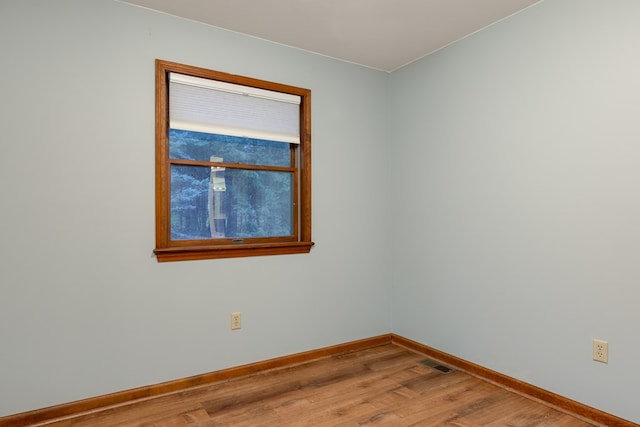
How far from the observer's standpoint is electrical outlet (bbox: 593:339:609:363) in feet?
6.74

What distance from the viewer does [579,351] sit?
85.3 inches

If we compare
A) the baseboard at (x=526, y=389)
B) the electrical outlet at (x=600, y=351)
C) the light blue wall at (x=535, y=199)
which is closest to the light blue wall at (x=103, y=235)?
the baseboard at (x=526, y=389)

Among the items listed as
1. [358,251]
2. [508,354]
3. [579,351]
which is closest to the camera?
[579,351]

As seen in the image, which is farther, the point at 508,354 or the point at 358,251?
the point at 358,251

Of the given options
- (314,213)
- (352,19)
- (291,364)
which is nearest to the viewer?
(352,19)

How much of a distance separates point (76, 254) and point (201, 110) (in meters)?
1.20

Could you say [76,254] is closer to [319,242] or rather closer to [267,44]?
[319,242]

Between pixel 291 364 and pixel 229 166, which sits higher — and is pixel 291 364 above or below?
below

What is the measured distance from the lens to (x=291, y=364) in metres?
2.92

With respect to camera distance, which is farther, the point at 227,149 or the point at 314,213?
the point at 314,213

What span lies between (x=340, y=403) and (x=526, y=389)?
3.92ft

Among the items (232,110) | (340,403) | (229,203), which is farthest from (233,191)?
(340,403)

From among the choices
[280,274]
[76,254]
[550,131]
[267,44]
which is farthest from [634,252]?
[76,254]

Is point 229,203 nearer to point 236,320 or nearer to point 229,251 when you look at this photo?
point 229,251
